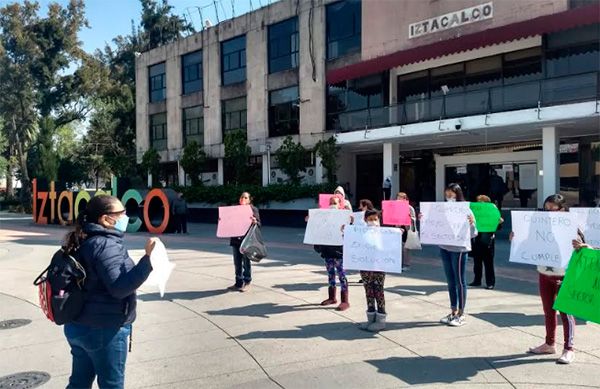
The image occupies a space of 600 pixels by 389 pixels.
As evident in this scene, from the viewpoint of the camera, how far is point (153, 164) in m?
38.5

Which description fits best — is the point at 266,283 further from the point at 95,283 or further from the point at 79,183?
the point at 79,183

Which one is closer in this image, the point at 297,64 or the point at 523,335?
the point at 523,335

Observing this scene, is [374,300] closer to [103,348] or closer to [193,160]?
[103,348]

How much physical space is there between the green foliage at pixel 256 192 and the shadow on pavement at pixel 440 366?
20.9m

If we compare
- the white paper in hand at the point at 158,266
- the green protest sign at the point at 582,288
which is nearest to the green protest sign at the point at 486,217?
the green protest sign at the point at 582,288

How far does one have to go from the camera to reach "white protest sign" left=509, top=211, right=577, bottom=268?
5.70 meters

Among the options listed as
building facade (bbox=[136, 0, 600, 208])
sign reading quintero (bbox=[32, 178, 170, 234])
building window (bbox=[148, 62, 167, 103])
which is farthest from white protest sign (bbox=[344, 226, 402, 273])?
building window (bbox=[148, 62, 167, 103])

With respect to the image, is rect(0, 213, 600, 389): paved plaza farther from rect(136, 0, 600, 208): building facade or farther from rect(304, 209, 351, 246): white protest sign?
rect(136, 0, 600, 208): building facade

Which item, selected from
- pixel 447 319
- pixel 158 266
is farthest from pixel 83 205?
pixel 158 266

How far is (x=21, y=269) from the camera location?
13141mm

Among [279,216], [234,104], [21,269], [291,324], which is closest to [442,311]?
[291,324]

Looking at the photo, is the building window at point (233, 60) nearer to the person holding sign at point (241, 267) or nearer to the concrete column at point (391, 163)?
the concrete column at point (391, 163)

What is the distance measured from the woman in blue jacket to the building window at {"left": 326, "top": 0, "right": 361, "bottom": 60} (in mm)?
24814

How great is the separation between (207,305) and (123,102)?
1767 inches
